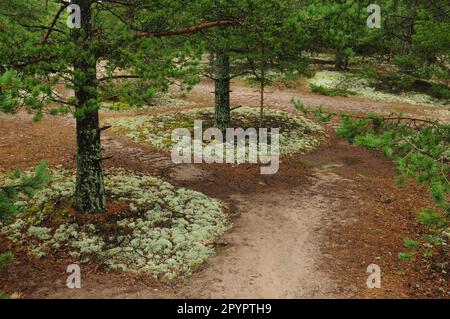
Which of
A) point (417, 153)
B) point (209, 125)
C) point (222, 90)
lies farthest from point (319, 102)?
point (417, 153)

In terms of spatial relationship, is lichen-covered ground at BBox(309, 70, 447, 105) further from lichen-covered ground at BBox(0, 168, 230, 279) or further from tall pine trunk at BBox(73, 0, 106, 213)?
tall pine trunk at BBox(73, 0, 106, 213)

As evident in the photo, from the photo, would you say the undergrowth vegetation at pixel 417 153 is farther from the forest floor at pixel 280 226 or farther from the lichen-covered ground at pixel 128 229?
the lichen-covered ground at pixel 128 229

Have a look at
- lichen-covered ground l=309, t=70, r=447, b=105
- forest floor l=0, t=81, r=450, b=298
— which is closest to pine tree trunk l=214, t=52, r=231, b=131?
forest floor l=0, t=81, r=450, b=298

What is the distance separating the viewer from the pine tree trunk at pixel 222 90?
52.6 feet

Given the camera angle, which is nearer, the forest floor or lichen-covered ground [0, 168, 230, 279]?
the forest floor

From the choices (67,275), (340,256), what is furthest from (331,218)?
(67,275)

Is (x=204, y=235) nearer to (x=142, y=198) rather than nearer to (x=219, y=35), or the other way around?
(x=142, y=198)

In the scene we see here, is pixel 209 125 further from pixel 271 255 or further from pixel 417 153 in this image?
pixel 417 153

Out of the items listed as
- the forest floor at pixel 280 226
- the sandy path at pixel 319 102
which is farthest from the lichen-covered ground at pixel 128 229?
the sandy path at pixel 319 102

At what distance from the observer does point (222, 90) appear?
16375 millimetres

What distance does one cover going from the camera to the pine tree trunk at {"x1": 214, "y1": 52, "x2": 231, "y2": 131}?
52.6ft

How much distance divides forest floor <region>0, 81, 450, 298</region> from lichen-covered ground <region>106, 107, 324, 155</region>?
698mm

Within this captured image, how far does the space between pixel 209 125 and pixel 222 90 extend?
2231 mm
